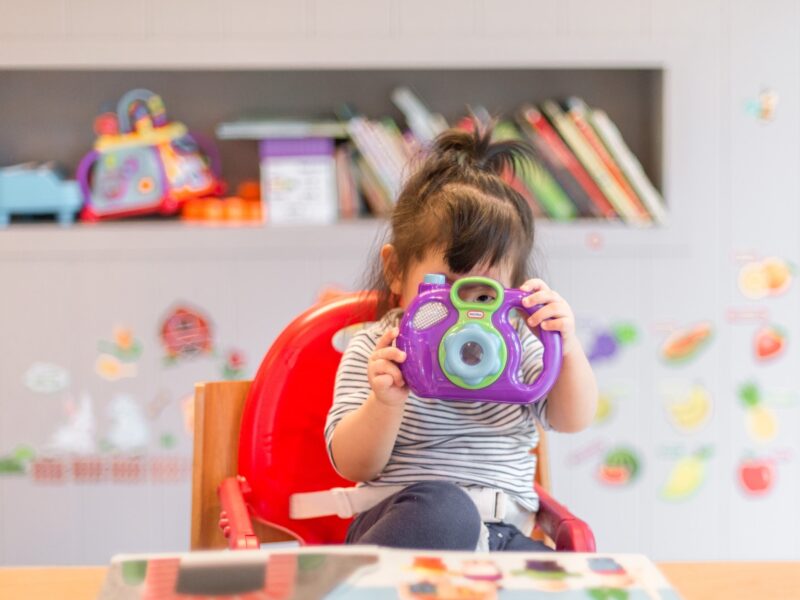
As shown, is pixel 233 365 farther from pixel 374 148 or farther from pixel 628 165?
pixel 628 165

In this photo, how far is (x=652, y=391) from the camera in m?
2.07

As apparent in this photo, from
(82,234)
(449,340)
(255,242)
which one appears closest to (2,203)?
(82,234)

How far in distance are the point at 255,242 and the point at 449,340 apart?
1.16 metres

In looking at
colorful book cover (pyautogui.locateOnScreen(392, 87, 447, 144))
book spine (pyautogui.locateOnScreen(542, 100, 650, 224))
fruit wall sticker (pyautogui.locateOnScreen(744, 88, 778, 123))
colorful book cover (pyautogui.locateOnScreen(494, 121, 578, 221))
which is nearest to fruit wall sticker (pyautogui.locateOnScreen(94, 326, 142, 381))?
colorful book cover (pyautogui.locateOnScreen(392, 87, 447, 144))

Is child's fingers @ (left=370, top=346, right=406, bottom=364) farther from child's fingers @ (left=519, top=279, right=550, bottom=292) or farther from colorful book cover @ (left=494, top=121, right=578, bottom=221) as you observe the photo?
colorful book cover @ (left=494, top=121, right=578, bottom=221)

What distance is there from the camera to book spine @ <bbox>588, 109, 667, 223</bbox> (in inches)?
79.6

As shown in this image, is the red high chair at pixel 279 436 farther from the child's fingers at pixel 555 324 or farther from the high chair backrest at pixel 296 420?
the child's fingers at pixel 555 324

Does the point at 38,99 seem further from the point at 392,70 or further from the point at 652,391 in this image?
the point at 652,391

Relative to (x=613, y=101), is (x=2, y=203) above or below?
below

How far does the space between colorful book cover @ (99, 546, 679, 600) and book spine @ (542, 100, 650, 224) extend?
1.42 m

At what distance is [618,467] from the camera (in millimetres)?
2068

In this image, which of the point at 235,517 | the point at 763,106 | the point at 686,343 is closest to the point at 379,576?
the point at 235,517

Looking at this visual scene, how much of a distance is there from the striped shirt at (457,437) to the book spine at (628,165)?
967 millimetres

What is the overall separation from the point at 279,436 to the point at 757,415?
48.2 inches
